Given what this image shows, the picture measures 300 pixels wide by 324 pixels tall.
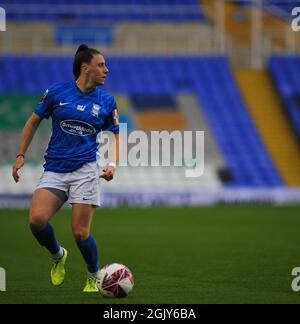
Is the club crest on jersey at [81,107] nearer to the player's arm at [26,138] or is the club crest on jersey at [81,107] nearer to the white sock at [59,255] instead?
the player's arm at [26,138]

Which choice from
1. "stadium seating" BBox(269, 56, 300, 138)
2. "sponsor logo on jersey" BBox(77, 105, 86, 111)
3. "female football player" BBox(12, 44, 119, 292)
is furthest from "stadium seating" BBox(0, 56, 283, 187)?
"sponsor logo on jersey" BBox(77, 105, 86, 111)

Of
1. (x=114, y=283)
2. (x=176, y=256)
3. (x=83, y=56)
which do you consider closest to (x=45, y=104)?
(x=83, y=56)

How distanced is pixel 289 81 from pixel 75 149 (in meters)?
24.4

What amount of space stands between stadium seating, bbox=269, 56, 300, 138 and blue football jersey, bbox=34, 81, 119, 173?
22840 mm

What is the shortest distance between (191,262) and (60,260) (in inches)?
139

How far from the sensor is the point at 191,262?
13.4 metres

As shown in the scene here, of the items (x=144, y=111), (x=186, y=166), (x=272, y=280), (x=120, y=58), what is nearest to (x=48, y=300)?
(x=272, y=280)

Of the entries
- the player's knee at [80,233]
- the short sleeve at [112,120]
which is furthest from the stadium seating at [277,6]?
the player's knee at [80,233]

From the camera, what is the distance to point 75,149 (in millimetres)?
9695

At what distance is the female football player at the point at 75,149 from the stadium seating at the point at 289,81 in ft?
74.9

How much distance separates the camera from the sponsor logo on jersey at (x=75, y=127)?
967 centimetres

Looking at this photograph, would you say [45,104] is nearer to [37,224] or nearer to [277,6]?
[37,224]

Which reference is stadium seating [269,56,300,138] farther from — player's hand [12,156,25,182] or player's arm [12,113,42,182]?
player's hand [12,156,25,182]
